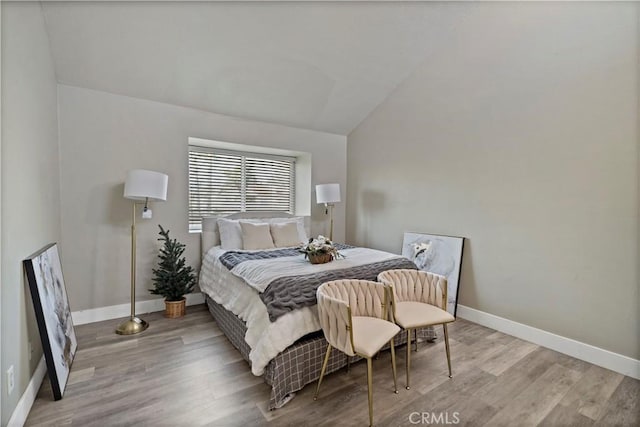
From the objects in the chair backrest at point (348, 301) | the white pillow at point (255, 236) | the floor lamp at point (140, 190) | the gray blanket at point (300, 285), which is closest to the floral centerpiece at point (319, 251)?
the gray blanket at point (300, 285)

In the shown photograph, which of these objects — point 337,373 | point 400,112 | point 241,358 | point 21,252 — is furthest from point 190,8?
point 337,373

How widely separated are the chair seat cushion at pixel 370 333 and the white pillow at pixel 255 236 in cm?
169

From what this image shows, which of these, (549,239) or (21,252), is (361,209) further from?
(21,252)

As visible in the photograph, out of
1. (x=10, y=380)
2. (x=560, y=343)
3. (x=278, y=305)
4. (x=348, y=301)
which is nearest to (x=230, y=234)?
(x=278, y=305)

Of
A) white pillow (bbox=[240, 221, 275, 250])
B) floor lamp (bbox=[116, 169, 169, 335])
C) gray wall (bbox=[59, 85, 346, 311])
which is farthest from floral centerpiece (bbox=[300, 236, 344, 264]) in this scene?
gray wall (bbox=[59, 85, 346, 311])

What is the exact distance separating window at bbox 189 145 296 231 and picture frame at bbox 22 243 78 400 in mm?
1701

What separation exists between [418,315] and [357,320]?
18.6 inches

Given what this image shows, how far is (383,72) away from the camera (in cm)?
365

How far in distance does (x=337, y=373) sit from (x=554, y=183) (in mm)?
2490

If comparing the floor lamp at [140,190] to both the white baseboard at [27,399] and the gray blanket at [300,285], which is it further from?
the gray blanket at [300,285]

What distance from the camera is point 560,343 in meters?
2.54

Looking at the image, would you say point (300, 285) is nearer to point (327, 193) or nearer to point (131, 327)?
point (131, 327)

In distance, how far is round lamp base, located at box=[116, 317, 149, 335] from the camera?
2.76 m

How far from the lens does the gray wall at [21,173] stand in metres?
1.50
